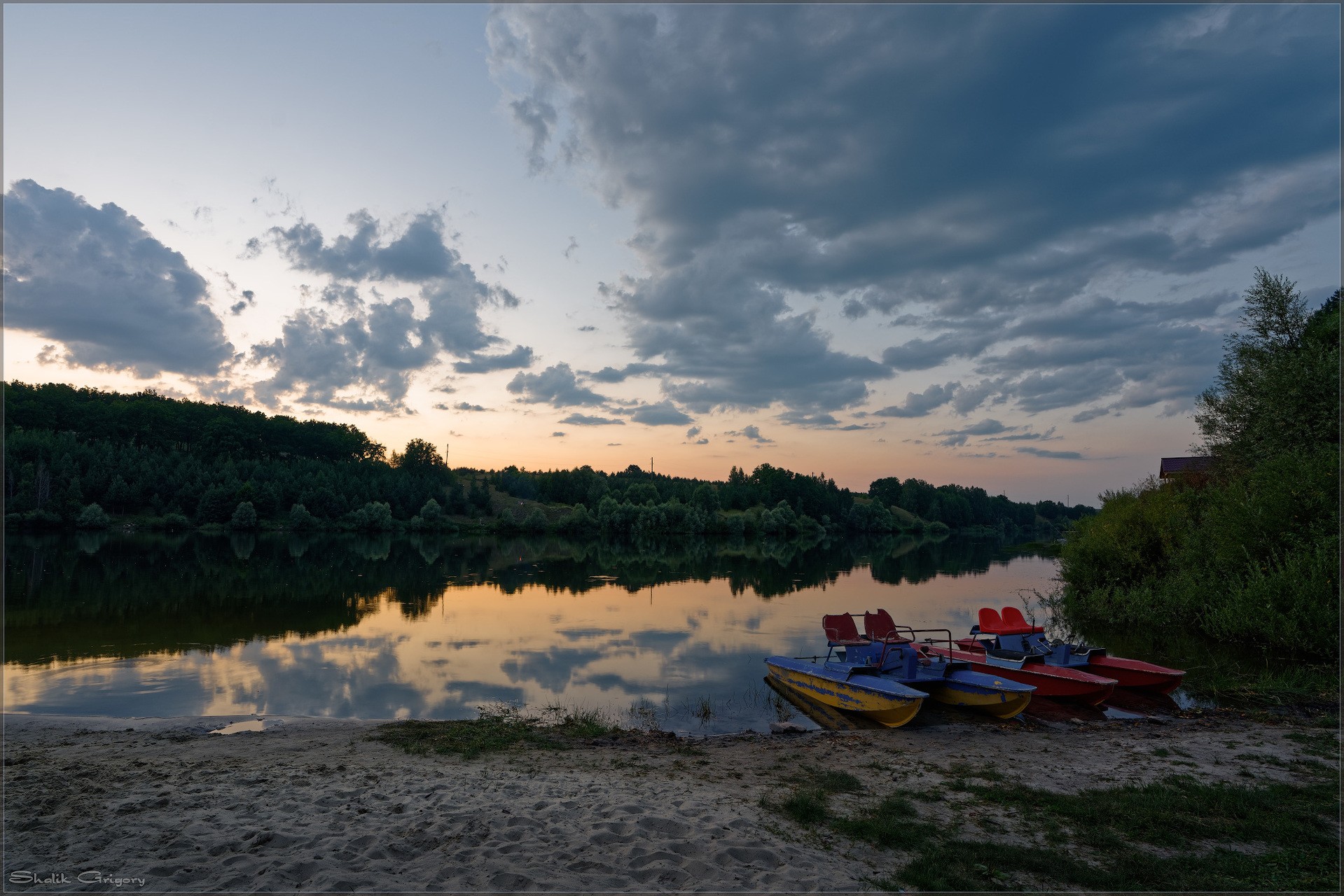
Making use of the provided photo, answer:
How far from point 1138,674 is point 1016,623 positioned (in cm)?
342

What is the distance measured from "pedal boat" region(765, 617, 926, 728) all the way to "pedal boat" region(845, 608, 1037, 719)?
0.38 m

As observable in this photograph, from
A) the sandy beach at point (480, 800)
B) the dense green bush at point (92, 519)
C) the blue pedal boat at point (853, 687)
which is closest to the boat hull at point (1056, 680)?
the sandy beach at point (480, 800)

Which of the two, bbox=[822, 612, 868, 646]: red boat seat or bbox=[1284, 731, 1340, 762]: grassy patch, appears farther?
bbox=[822, 612, 868, 646]: red boat seat

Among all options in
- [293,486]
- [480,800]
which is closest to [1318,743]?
[480,800]

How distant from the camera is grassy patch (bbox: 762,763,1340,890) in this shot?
6.18m

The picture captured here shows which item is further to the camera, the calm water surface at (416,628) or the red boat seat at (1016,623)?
the red boat seat at (1016,623)

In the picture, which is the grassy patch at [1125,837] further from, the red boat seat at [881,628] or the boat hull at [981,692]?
the red boat seat at [881,628]

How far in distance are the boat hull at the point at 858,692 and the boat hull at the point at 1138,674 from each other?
19.8 feet

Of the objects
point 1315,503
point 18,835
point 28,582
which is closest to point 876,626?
point 1315,503

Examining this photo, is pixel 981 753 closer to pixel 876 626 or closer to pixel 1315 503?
pixel 876 626

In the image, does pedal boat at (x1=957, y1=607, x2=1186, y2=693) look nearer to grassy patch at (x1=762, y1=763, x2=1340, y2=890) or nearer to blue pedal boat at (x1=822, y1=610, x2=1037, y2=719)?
blue pedal boat at (x1=822, y1=610, x2=1037, y2=719)

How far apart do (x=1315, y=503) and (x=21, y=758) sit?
→ 31304mm

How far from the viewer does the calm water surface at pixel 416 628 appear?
16422 mm

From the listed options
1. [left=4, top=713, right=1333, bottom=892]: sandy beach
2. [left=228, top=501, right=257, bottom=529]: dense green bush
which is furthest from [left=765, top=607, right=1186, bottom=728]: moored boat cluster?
[left=228, top=501, right=257, bottom=529]: dense green bush
